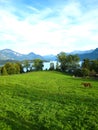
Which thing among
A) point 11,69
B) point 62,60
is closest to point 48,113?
point 11,69

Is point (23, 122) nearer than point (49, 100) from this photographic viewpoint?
Yes

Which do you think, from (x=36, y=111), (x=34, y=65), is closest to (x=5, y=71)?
(x=34, y=65)

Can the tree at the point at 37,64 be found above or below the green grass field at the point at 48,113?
Answer: above

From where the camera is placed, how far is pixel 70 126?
18.1m

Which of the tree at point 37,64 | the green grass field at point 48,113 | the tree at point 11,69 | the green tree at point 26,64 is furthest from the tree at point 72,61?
the green grass field at point 48,113

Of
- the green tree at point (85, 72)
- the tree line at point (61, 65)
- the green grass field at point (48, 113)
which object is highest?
the tree line at point (61, 65)

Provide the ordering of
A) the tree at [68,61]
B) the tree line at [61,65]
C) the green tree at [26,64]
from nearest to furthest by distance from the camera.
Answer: the tree line at [61,65]
the tree at [68,61]
the green tree at [26,64]

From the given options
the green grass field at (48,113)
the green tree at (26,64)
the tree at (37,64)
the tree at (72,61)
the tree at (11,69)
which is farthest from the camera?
the green tree at (26,64)

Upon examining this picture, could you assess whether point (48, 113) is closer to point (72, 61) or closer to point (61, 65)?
point (61, 65)

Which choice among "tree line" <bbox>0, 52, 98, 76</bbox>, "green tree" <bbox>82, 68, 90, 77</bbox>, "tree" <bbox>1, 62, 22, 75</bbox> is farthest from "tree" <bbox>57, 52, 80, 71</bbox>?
"green tree" <bbox>82, 68, 90, 77</bbox>

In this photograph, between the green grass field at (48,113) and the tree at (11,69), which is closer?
the green grass field at (48,113)

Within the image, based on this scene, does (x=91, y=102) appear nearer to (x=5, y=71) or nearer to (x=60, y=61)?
(x=5, y=71)

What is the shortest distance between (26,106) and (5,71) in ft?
287

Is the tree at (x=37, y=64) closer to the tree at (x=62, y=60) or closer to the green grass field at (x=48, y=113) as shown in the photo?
the tree at (x=62, y=60)
